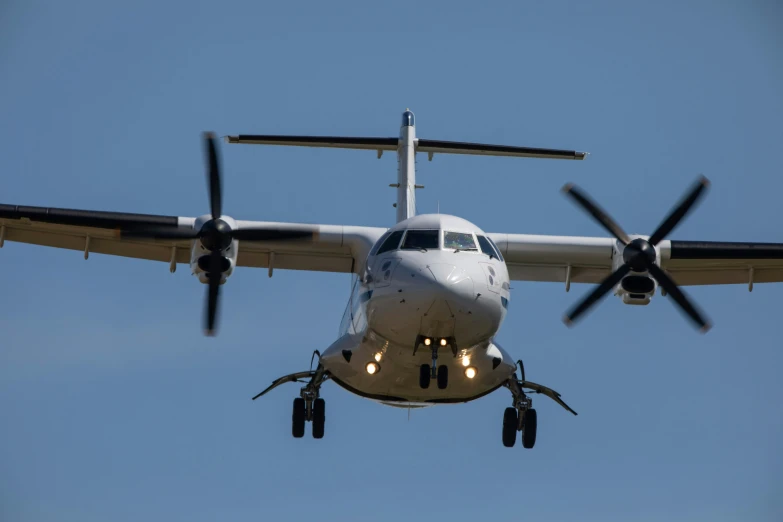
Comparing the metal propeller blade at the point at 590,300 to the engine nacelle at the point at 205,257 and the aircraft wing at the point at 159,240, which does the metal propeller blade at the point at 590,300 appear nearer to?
the aircraft wing at the point at 159,240

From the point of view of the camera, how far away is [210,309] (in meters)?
16.9

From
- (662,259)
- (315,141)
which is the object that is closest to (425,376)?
(662,259)

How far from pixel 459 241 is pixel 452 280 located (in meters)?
1.06

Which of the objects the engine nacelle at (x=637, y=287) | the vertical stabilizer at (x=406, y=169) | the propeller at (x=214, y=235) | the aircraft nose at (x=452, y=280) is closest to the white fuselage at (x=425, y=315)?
the aircraft nose at (x=452, y=280)

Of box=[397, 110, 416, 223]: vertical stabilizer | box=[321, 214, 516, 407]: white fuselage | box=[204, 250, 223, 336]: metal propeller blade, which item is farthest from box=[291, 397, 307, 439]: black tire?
box=[397, 110, 416, 223]: vertical stabilizer

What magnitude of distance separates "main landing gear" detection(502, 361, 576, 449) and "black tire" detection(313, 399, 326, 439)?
111 inches

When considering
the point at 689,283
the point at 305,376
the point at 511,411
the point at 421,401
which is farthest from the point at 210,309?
the point at 689,283

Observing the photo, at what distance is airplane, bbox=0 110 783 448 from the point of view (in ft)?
48.6

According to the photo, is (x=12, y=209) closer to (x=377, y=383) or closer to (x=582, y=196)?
(x=377, y=383)

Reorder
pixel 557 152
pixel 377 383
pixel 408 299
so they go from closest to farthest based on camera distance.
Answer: pixel 408 299 < pixel 377 383 < pixel 557 152

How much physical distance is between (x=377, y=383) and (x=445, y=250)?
2.76 m

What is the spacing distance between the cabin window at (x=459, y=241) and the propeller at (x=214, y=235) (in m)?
2.85

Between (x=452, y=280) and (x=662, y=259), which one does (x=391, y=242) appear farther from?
(x=662, y=259)

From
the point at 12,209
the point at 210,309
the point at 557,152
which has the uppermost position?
the point at 557,152
